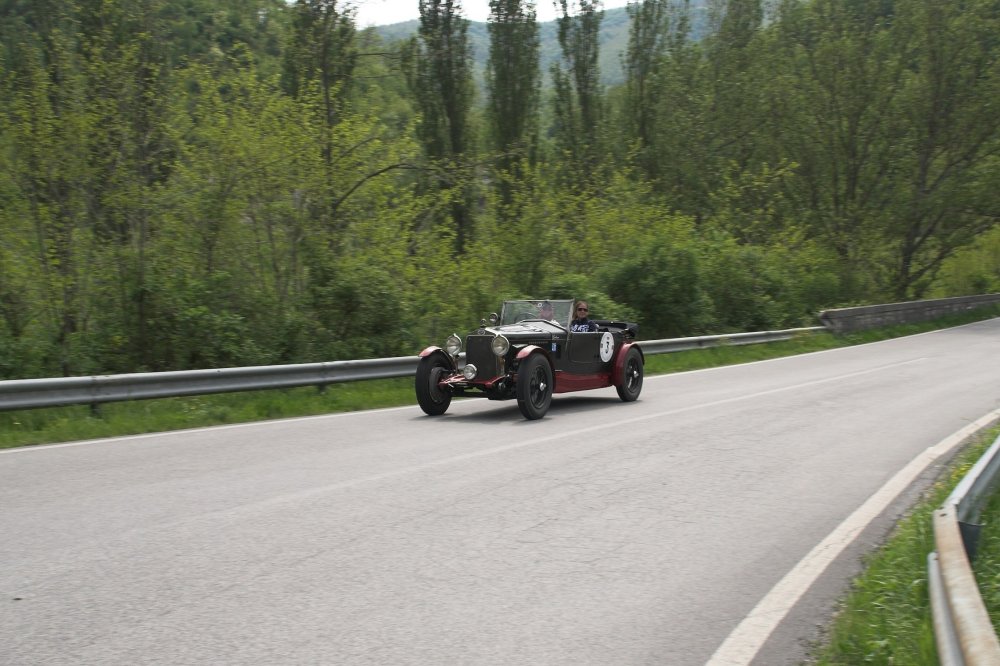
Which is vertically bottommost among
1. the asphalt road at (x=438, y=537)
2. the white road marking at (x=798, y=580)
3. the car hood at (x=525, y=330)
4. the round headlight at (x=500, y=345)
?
the white road marking at (x=798, y=580)

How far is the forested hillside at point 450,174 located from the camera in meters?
14.2

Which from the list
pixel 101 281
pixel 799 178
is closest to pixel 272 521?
pixel 101 281

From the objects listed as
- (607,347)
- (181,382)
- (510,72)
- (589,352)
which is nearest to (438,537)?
(181,382)

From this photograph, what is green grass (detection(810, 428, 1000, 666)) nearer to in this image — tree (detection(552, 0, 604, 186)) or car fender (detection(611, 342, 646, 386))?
car fender (detection(611, 342, 646, 386))

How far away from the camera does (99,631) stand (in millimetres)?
4160

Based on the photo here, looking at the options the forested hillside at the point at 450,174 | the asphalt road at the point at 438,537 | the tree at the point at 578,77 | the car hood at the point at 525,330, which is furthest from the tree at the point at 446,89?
the asphalt road at the point at 438,537

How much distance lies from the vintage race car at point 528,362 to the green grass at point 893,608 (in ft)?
19.7

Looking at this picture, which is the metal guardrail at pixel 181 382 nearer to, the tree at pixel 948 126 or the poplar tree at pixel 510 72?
the poplar tree at pixel 510 72

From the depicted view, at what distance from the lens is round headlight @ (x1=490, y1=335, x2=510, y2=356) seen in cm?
1191

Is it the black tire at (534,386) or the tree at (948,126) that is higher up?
the tree at (948,126)

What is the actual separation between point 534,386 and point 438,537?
602cm

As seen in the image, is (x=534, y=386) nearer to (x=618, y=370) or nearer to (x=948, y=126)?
(x=618, y=370)

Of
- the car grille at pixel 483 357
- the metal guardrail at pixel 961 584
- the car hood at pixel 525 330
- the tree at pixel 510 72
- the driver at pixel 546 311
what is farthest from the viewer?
the tree at pixel 510 72

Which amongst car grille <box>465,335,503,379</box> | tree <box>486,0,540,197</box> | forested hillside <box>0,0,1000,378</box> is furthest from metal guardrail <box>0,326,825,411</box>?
tree <box>486,0,540,197</box>
